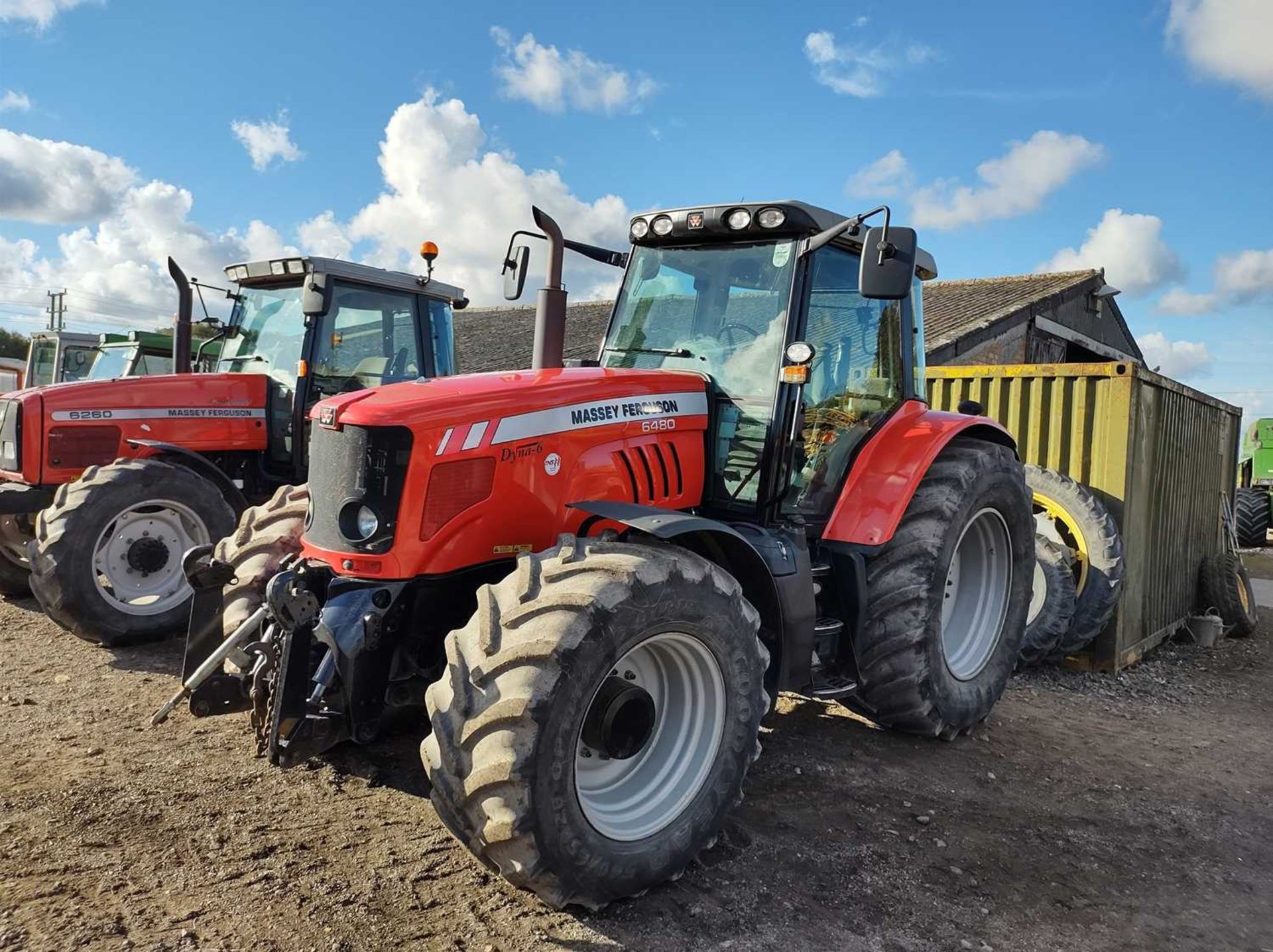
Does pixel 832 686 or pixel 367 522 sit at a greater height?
pixel 367 522

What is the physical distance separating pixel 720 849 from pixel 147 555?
430cm

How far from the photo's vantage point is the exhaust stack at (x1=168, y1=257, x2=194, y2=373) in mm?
6680

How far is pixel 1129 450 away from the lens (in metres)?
6.28

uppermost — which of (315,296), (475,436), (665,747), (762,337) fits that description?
(315,296)

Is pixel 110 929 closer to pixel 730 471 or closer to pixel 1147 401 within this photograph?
pixel 730 471

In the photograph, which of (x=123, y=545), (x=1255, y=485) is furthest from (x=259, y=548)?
(x=1255, y=485)

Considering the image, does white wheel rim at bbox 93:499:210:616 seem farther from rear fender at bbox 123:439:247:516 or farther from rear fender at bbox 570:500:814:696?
rear fender at bbox 570:500:814:696

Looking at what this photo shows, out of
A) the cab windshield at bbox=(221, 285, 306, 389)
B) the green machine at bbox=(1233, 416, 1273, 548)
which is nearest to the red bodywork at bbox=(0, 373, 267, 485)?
the cab windshield at bbox=(221, 285, 306, 389)

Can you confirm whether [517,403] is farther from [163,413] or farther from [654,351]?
[163,413]

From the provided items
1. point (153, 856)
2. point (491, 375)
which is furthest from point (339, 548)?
point (153, 856)

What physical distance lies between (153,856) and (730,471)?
8.59ft

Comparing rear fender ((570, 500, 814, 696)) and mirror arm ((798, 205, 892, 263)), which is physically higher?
mirror arm ((798, 205, 892, 263))

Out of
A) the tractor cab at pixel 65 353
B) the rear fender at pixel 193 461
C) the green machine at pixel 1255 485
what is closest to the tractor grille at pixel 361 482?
the rear fender at pixel 193 461

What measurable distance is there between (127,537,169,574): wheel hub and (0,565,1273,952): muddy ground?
3.12ft
